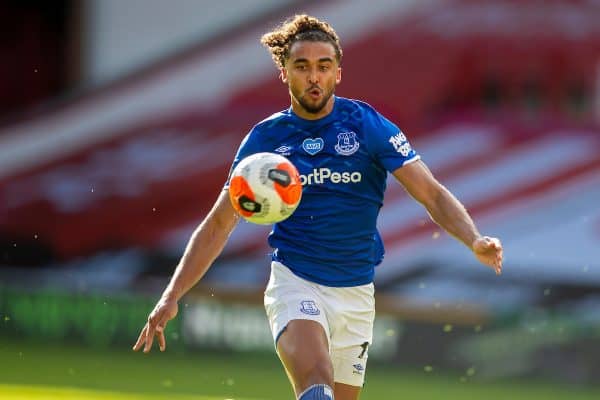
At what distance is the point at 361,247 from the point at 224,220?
28.4 inches

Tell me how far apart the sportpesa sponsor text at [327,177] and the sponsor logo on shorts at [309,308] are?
608 millimetres

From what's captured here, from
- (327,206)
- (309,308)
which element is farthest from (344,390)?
(327,206)

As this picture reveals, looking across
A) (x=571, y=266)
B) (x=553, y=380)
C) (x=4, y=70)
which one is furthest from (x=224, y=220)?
(x=4, y=70)

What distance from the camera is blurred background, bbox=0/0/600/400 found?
511 inches

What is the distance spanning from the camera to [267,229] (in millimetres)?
14234

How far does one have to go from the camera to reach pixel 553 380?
12719 mm

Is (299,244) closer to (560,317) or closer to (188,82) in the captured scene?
(560,317)

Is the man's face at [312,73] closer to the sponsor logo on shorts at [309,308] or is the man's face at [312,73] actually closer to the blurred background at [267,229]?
the sponsor logo on shorts at [309,308]

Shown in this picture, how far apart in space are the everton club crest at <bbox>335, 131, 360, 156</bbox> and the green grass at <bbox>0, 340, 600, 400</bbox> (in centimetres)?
442

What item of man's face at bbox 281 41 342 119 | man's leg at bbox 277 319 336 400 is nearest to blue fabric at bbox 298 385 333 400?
man's leg at bbox 277 319 336 400

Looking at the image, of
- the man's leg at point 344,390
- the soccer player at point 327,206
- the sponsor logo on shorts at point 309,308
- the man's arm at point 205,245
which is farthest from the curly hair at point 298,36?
the man's leg at point 344,390

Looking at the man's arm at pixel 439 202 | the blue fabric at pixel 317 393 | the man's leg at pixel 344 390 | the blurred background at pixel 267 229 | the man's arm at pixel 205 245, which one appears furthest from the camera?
the blurred background at pixel 267 229

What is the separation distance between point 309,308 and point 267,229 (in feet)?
25.8

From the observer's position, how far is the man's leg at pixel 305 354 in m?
6.00
